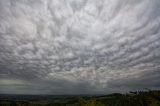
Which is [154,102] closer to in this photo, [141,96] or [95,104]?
[95,104]

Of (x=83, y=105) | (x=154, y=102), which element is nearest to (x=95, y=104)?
(x=83, y=105)

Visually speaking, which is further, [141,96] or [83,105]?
[141,96]

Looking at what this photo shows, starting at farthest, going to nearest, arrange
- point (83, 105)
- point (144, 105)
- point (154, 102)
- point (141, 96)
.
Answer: point (141, 96), point (144, 105), point (83, 105), point (154, 102)

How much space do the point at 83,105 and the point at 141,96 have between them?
10021 mm

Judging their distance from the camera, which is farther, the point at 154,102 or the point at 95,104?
the point at 95,104

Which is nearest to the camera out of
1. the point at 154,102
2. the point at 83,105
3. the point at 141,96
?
the point at 154,102

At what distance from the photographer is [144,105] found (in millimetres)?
21781

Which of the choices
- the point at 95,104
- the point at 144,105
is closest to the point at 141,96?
the point at 144,105

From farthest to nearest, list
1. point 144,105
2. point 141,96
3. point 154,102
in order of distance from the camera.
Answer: point 141,96
point 144,105
point 154,102

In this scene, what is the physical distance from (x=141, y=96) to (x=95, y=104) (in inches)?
348

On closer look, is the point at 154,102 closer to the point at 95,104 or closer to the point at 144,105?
the point at 95,104

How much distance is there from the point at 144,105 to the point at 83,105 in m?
9.10

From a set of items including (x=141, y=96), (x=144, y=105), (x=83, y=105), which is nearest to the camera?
(x=83, y=105)

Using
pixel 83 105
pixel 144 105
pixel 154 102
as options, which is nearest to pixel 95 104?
pixel 83 105
